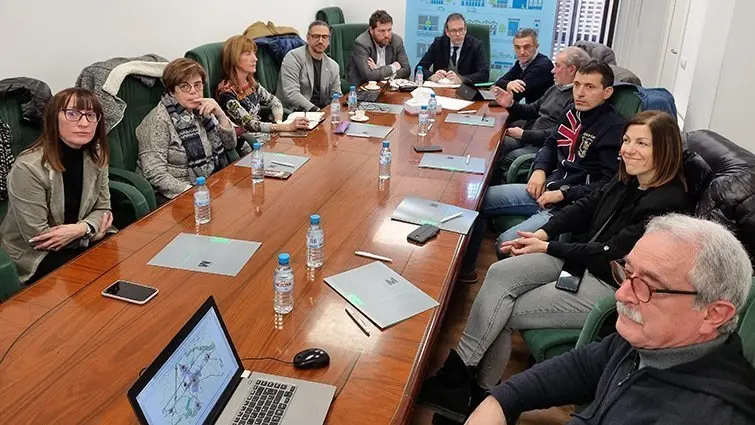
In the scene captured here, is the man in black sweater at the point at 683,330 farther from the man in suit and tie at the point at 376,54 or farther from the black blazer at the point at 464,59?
the black blazer at the point at 464,59

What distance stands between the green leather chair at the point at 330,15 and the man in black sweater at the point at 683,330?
17.5 ft

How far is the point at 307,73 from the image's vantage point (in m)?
4.31

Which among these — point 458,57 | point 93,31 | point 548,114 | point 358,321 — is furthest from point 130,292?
point 458,57

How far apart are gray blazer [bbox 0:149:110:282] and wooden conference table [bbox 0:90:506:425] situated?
38 cm

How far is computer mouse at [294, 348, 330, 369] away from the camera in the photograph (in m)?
1.37

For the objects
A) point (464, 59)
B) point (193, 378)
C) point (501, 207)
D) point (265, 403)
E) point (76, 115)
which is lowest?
point (501, 207)

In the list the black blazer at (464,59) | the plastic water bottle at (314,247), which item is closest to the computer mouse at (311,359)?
the plastic water bottle at (314,247)

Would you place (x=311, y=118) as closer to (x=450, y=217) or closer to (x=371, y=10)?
(x=450, y=217)

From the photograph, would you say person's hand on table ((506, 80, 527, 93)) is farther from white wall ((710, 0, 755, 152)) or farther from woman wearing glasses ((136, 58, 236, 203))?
woman wearing glasses ((136, 58, 236, 203))

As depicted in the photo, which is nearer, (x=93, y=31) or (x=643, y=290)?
(x=643, y=290)

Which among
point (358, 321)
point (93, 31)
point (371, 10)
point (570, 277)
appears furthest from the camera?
point (371, 10)

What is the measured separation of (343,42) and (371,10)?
1.14 meters

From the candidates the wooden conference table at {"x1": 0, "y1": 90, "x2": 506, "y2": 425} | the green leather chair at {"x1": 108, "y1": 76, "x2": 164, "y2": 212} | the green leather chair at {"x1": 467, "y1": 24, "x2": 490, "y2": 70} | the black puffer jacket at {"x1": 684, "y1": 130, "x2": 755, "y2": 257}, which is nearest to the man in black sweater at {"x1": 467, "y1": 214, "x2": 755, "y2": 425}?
the wooden conference table at {"x1": 0, "y1": 90, "x2": 506, "y2": 425}

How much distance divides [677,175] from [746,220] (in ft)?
1.19
